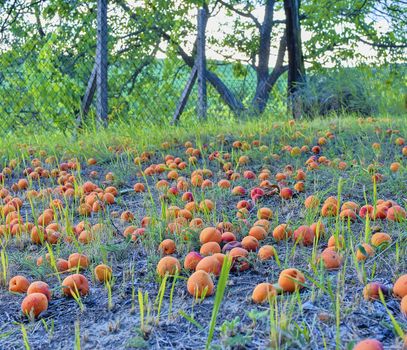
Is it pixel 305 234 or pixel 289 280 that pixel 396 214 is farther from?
pixel 289 280

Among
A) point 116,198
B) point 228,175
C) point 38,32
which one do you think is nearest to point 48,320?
point 116,198

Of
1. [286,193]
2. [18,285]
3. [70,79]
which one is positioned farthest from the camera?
[70,79]

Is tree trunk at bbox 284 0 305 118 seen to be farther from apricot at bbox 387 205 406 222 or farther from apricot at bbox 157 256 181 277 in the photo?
apricot at bbox 157 256 181 277

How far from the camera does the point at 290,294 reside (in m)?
1.85

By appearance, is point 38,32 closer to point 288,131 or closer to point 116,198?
point 288,131

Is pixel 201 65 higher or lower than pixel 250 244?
higher

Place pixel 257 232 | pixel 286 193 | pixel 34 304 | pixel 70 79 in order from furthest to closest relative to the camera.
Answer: pixel 70 79
pixel 286 193
pixel 257 232
pixel 34 304

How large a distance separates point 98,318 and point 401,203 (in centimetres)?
187

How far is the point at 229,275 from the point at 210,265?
0.58 ft

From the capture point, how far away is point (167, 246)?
2344mm

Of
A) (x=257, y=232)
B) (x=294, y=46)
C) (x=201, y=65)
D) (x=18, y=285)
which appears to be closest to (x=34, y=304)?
(x=18, y=285)

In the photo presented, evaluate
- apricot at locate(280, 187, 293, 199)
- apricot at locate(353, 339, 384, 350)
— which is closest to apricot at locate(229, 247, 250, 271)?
apricot at locate(353, 339, 384, 350)

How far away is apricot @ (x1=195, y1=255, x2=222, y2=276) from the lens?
1976mm

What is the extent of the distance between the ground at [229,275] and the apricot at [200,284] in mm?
34
